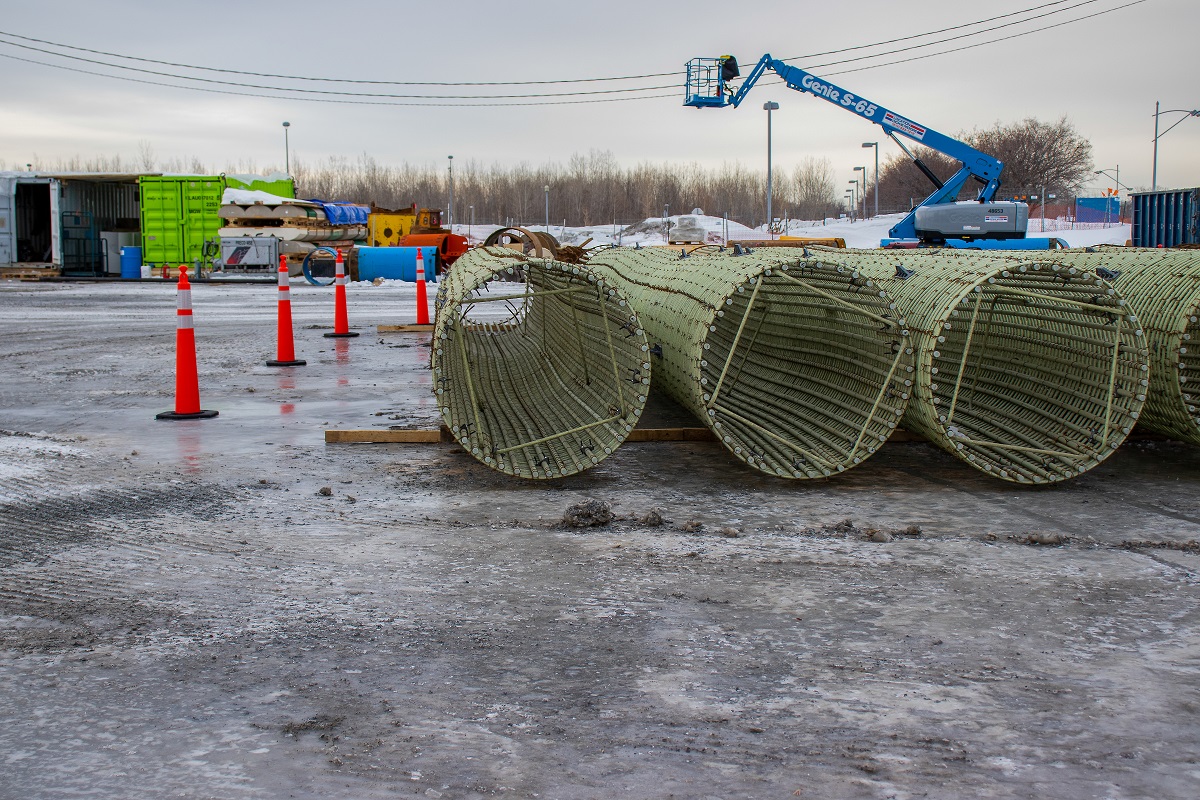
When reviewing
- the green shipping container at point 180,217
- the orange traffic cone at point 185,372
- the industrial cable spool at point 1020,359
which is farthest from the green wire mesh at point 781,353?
the green shipping container at point 180,217

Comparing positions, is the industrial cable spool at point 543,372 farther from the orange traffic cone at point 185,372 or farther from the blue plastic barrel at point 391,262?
the blue plastic barrel at point 391,262

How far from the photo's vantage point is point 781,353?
966 centimetres

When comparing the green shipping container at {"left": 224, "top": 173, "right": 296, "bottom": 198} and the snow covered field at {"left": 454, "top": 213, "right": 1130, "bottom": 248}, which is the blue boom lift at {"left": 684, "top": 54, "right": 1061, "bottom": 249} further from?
the green shipping container at {"left": 224, "top": 173, "right": 296, "bottom": 198}

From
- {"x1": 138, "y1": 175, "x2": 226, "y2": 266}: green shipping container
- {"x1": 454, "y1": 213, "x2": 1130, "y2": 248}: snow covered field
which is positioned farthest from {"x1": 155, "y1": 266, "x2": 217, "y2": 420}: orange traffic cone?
{"x1": 138, "y1": 175, "x2": 226, "y2": 266}: green shipping container

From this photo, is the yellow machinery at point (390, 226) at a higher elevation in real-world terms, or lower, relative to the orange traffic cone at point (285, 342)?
higher

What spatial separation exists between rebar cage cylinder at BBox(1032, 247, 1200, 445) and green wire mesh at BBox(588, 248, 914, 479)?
4.73 ft

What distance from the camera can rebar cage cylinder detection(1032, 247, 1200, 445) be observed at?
7148 millimetres

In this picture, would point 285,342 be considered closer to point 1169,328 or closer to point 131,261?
point 1169,328

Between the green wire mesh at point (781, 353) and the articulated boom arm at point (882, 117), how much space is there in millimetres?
13769

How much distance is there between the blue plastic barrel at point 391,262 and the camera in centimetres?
3119

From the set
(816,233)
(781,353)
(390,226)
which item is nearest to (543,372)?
(781,353)

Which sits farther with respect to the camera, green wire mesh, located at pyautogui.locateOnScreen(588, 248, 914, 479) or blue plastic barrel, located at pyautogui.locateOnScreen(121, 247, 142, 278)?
blue plastic barrel, located at pyautogui.locateOnScreen(121, 247, 142, 278)

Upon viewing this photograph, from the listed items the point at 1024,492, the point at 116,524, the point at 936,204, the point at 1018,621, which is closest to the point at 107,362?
the point at 116,524

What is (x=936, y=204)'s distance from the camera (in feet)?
76.3
